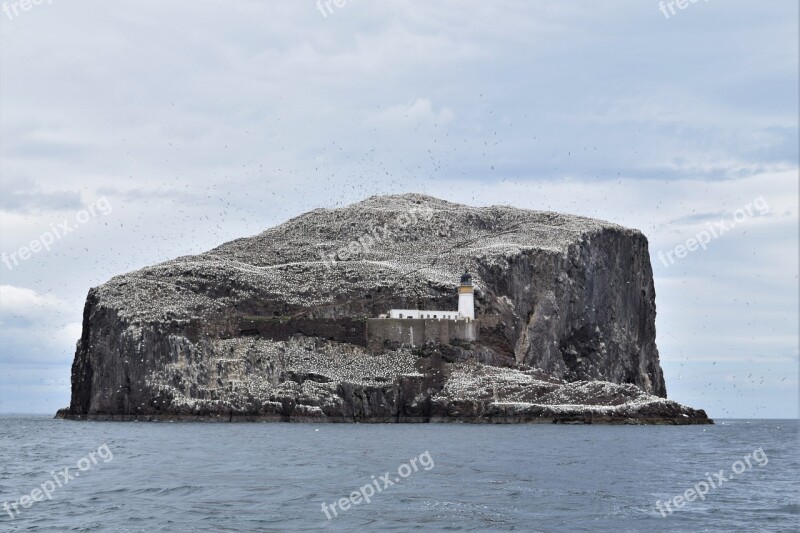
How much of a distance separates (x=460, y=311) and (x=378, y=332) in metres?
8.81

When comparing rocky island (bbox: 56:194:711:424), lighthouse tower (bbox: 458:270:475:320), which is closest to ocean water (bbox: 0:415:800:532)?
rocky island (bbox: 56:194:711:424)

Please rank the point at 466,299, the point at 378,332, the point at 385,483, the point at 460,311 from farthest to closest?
1. the point at 466,299
2. the point at 460,311
3. the point at 378,332
4. the point at 385,483

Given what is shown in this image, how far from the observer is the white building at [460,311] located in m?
107

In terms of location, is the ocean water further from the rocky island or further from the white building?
the white building

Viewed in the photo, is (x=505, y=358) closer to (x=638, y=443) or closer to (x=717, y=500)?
(x=638, y=443)

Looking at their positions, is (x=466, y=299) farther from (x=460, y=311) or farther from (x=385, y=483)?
(x=385, y=483)

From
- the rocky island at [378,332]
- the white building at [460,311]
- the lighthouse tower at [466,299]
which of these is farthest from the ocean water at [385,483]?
the lighthouse tower at [466,299]

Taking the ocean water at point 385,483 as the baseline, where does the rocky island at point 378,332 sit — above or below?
above

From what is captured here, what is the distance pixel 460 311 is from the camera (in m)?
108

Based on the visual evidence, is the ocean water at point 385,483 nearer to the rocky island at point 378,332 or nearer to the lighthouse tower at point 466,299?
the rocky island at point 378,332

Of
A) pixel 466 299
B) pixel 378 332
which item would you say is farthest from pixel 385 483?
pixel 466 299

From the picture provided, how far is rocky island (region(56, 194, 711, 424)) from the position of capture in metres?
96.0

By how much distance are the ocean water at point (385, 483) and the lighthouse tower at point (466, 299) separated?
34.9 meters

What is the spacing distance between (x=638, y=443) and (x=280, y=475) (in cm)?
3251
